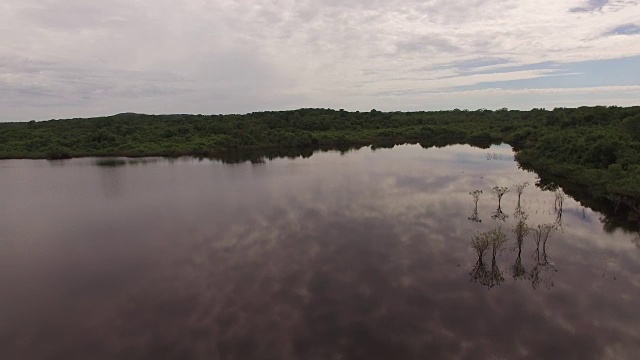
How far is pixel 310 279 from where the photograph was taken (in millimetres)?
19141

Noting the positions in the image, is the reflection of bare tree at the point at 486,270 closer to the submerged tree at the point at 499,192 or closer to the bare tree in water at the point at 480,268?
the bare tree in water at the point at 480,268

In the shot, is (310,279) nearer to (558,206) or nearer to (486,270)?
(486,270)

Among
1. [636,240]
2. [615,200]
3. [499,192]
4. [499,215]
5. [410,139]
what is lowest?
[636,240]

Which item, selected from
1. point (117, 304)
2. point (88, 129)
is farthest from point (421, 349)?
point (88, 129)

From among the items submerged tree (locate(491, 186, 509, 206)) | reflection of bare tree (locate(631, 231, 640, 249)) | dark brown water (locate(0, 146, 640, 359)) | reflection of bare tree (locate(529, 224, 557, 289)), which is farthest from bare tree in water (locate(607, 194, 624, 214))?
reflection of bare tree (locate(529, 224, 557, 289))

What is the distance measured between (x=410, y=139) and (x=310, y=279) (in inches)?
3254

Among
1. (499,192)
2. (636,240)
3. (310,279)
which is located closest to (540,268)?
(636,240)

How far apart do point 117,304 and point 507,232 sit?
72.5 ft

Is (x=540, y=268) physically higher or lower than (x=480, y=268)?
lower

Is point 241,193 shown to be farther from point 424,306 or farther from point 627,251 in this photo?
point 627,251

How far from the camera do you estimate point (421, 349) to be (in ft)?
45.3

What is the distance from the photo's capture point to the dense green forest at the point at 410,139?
34062 mm

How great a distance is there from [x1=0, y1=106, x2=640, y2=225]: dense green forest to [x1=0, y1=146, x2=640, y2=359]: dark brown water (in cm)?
559

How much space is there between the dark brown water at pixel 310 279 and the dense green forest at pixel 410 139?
18.3 ft
